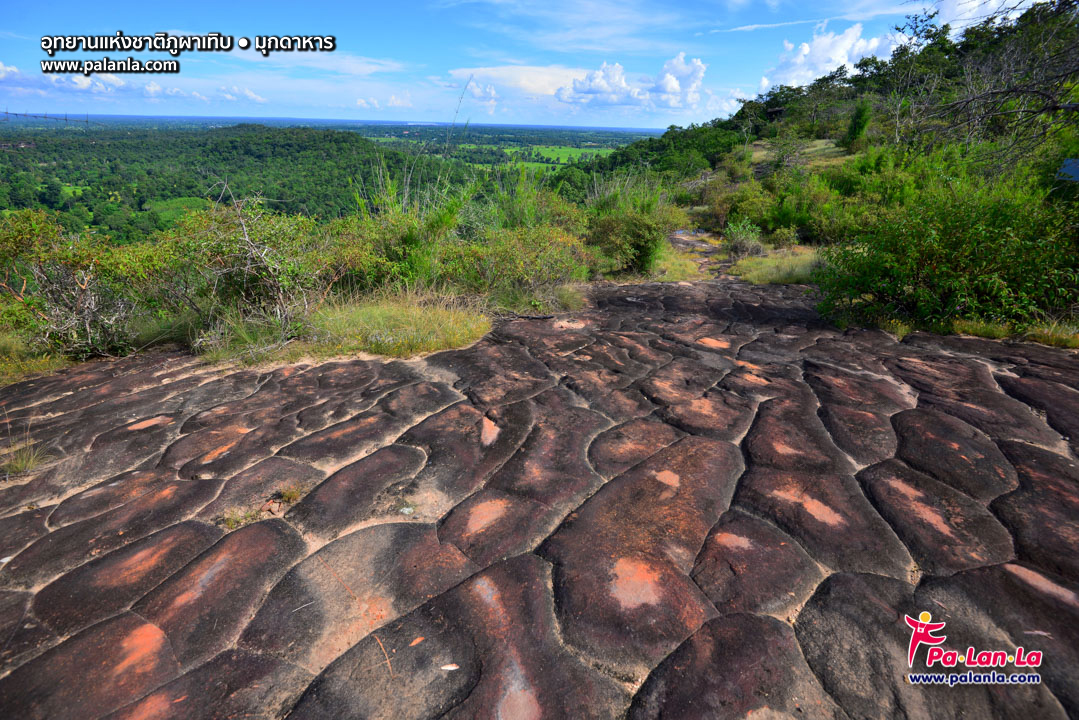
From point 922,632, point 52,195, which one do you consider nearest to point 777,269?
point 922,632

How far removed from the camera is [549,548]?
1819 millimetres

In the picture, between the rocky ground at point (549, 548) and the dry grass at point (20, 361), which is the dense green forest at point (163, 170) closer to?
the dry grass at point (20, 361)

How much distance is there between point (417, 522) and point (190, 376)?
9.99 feet

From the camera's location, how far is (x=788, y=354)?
407 cm

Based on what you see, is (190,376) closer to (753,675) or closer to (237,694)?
(237,694)

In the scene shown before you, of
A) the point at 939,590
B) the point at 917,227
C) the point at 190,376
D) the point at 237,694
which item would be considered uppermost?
the point at 917,227

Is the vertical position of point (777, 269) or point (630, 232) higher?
point (630, 232)

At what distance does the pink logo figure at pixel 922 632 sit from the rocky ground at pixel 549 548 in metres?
0.03

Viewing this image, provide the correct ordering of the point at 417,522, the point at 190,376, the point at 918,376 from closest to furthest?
1. the point at 417,522
2. the point at 918,376
3. the point at 190,376

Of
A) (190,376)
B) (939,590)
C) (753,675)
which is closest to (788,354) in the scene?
(939,590)

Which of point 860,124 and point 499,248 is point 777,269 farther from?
point 860,124

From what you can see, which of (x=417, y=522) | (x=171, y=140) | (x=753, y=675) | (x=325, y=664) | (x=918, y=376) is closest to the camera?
(x=753, y=675)

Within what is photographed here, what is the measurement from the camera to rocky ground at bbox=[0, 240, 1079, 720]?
133 centimetres

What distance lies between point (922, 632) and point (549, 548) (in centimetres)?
116
